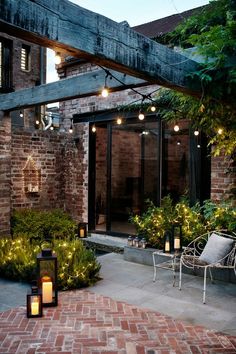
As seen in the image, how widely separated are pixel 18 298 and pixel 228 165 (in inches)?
165

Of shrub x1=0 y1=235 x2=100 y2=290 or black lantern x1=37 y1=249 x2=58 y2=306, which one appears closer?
black lantern x1=37 y1=249 x2=58 y2=306

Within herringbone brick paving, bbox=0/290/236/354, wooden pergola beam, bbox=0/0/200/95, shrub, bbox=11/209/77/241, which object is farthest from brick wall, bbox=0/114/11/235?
wooden pergola beam, bbox=0/0/200/95

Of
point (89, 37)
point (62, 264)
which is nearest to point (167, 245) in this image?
point (62, 264)

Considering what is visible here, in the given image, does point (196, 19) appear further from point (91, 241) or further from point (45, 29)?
point (91, 241)

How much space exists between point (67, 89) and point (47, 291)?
316 cm

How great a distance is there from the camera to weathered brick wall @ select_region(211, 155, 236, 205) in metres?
6.57

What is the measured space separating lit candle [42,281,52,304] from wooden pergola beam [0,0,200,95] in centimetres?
273

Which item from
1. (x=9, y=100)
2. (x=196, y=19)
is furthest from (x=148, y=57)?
(x=9, y=100)

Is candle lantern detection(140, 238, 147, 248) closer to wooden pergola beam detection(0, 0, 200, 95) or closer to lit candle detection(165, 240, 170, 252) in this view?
lit candle detection(165, 240, 170, 252)

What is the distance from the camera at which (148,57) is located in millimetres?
3623

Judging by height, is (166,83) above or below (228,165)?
above

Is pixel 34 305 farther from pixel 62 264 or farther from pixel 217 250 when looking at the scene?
pixel 217 250

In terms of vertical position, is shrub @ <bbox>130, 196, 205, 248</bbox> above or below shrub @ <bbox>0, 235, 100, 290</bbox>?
above

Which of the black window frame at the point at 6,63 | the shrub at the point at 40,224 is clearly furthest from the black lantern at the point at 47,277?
the black window frame at the point at 6,63
